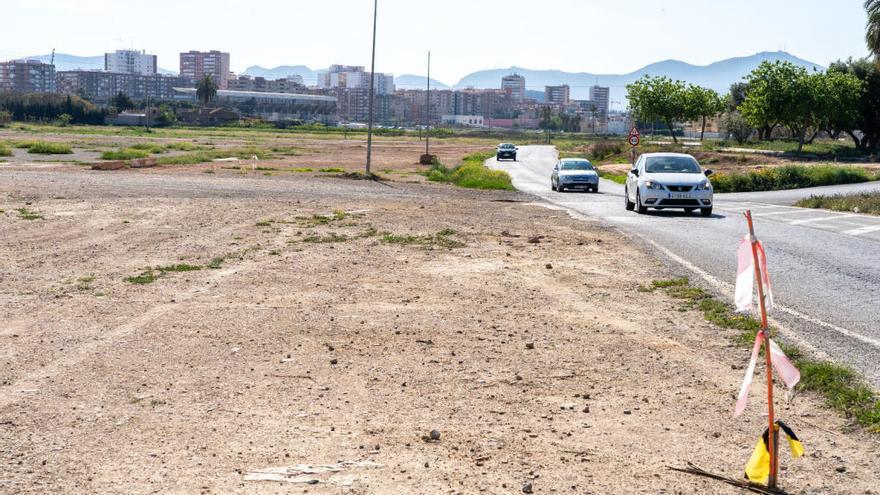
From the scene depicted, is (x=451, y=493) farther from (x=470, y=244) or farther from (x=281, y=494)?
(x=470, y=244)

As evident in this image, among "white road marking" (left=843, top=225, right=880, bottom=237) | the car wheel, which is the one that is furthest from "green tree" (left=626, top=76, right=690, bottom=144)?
"white road marking" (left=843, top=225, right=880, bottom=237)

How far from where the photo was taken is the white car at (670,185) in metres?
26.9

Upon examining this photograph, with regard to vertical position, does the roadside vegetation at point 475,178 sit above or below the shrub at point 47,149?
above

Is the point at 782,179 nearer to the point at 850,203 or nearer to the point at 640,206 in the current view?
the point at 850,203

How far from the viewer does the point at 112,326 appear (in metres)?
10.1

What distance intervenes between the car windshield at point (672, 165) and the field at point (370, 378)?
38.5 ft

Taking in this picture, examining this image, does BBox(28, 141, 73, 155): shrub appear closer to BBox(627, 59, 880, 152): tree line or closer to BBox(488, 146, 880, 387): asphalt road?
BBox(488, 146, 880, 387): asphalt road

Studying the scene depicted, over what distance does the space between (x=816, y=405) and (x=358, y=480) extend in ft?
11.5

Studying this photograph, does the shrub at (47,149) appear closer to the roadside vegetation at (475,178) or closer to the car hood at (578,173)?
the roadside vegetation at (475,178)

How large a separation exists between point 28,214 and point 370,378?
1713 cm

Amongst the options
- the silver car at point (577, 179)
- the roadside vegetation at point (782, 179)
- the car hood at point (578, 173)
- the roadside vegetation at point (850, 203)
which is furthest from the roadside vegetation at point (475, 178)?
the roadside vegetation at point (850, 203)

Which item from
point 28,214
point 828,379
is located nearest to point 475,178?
point 28,214

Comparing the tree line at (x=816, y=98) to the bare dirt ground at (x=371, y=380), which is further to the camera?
the tree line at (x=816, y=98)

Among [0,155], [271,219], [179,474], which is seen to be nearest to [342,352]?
[179,474]
